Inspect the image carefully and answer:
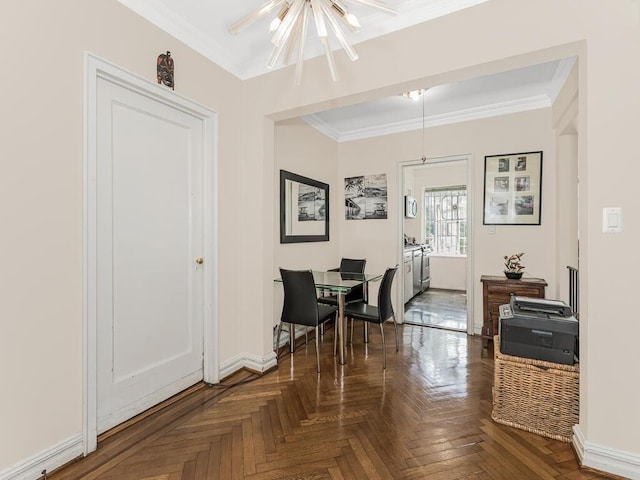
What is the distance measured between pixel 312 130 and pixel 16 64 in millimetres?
2961

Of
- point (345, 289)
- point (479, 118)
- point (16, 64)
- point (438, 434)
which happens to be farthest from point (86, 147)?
point (479, 118)

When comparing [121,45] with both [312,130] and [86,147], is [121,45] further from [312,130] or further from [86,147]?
[312,130]

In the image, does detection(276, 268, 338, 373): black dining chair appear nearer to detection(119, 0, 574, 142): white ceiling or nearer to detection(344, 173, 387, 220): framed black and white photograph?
detection(119, 0, 574, 142): white ceiling

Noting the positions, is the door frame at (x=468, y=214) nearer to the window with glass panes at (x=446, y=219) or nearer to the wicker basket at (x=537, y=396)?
the wicker basket at (x=537, y=396)

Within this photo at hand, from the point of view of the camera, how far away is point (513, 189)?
3500 millimetres

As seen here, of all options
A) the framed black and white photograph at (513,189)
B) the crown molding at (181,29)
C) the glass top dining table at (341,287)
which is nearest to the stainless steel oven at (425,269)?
the framed black and white photograph at (513,189)

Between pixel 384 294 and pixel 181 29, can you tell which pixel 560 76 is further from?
pixel 181 29

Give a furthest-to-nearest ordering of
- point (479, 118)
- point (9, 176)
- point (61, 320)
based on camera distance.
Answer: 1. point (479, 118)
2. point (61, 320)
3. point (9, 176)

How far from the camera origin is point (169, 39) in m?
2.16

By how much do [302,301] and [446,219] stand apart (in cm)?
510

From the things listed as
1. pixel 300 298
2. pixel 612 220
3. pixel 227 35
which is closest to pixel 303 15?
pixel 227 35

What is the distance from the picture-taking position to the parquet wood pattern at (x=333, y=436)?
1.56 meters

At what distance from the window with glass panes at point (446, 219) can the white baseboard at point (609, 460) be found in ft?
17.1

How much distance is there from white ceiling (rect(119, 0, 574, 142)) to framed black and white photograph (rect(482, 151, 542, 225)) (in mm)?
591
